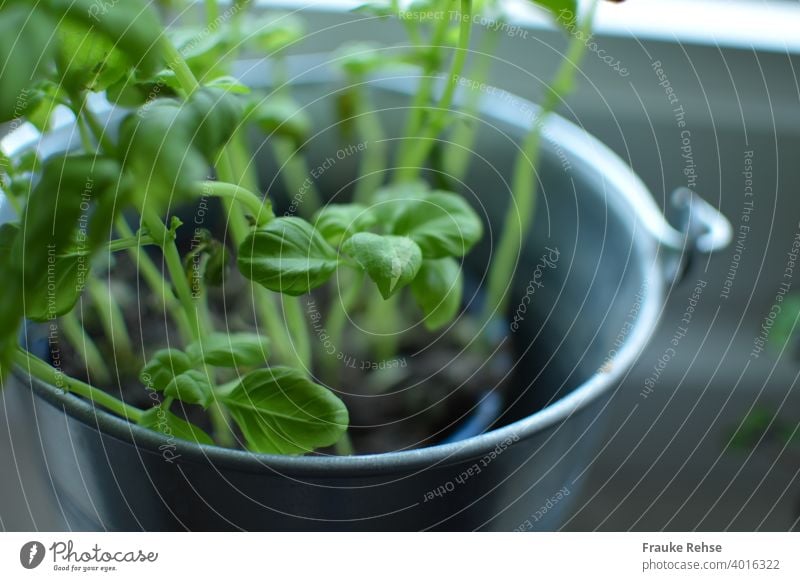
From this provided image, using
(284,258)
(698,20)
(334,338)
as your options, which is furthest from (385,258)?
(698,20)

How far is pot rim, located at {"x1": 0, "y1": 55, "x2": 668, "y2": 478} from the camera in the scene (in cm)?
21

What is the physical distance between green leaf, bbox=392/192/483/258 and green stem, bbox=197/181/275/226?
41 millimetres

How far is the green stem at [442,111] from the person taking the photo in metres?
0.26

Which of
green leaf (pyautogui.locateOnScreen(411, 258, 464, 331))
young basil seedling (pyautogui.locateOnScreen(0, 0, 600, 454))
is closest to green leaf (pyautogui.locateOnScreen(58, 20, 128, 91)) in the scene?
young basil seedling (pyautogui.locateOnScreen(0, 0, 600, 454))

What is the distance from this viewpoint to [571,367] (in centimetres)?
31

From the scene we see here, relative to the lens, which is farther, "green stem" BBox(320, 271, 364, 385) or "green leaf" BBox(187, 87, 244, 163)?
"green stem" BBox(320, 271, 364, 385)

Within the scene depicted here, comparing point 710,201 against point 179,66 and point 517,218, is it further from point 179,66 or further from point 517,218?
point 179,66

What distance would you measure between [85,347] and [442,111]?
16 centimetres

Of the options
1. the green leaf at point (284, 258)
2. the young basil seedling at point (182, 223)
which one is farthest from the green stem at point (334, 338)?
the green leaf at point (284, 258)

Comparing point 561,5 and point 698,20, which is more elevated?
point 698,20

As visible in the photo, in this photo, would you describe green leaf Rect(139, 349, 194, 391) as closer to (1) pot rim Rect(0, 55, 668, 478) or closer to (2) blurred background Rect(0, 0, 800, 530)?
(1) pot rim Rect(0, 55, 668, 478)

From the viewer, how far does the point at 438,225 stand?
242 mm

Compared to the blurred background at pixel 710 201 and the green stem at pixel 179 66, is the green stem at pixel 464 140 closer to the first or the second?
the blurred background at pixel 710 201
